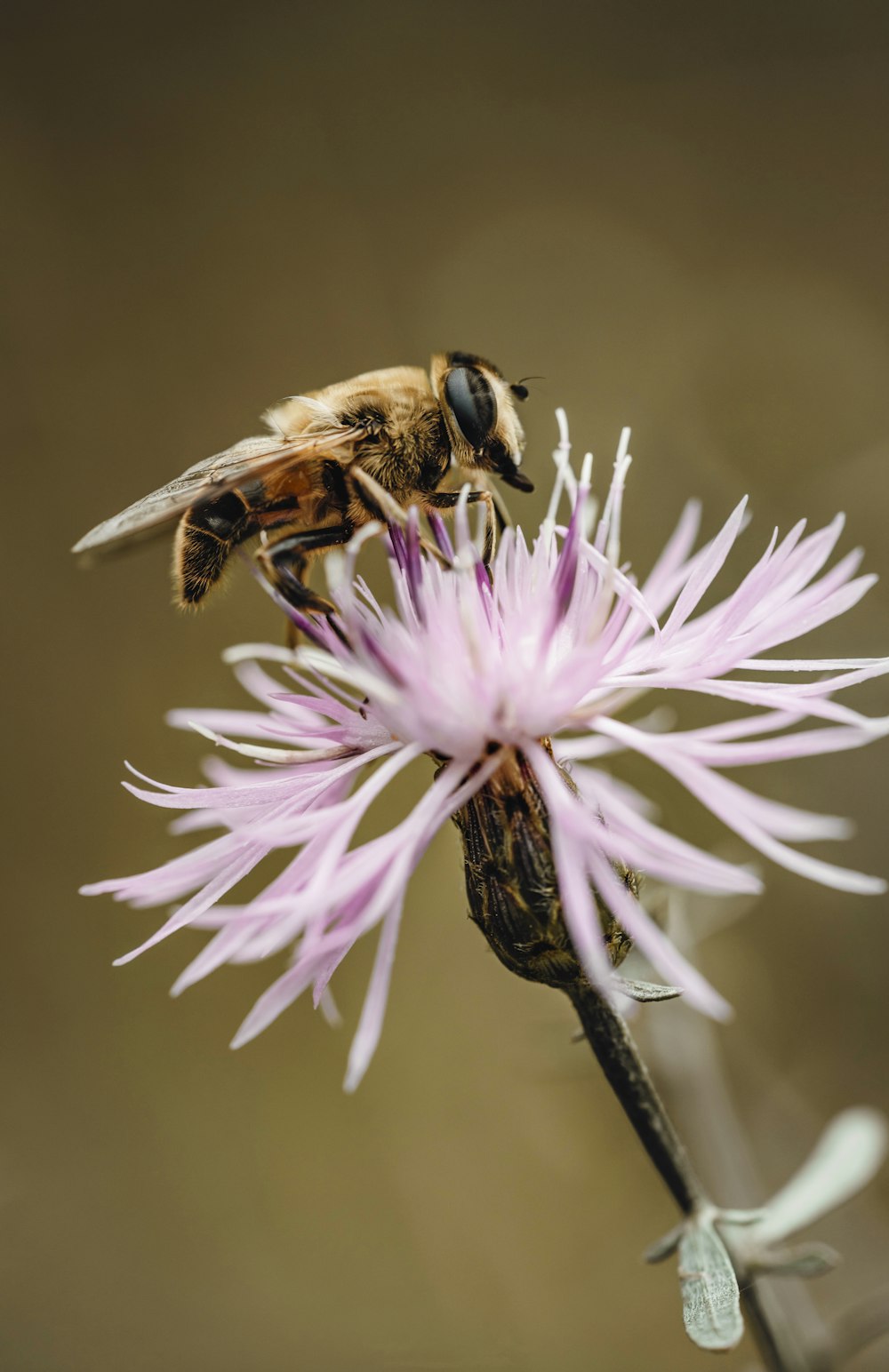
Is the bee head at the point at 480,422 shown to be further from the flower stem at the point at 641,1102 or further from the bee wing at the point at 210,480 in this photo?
the flower stem at the point at 641,1102

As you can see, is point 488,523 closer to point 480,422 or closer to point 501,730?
point 480,422

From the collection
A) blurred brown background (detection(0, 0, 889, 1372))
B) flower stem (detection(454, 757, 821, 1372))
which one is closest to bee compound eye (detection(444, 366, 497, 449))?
flower stem (detection(454, 757, 821, 1372))

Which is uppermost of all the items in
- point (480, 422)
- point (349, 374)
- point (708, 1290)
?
point (349, 374)

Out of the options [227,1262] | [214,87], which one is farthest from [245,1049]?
[214,87]

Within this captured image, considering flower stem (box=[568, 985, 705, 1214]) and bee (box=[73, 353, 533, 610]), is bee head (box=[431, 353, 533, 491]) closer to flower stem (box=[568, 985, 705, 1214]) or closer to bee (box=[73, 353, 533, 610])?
bee (box=[73, 353, 533, 610])

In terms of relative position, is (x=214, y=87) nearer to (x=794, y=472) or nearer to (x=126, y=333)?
(x=126, y=333)

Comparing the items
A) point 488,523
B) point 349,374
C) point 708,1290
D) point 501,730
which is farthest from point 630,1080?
point 349,374

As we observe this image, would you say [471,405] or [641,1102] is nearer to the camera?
[641,1102]
